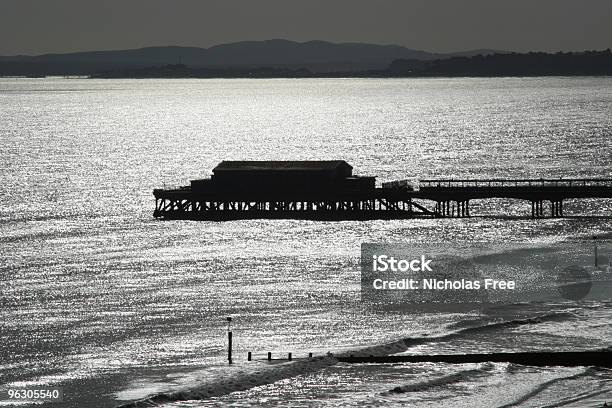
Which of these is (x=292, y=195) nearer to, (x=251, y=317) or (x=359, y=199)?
(x=359, y=199)

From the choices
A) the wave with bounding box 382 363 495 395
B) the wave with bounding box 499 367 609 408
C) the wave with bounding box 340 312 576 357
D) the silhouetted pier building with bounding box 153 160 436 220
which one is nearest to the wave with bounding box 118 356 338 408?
the wave with bounding box 340 312 576 357

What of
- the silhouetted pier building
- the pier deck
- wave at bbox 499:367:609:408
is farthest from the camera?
the silhouetted pier building

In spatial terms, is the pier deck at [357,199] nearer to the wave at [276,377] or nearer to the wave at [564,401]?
the wave at [276,377]

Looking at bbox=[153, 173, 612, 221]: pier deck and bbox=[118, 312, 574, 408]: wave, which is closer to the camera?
bbox=[118, 312, 574, 408]: wave

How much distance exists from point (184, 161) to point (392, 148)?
29255 millimetres

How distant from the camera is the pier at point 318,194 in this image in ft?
337

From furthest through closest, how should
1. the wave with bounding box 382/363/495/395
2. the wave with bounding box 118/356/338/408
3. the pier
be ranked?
the pier, the wave with bounding box 382/363/495/395, the wave with bounding box 118/356/338/408

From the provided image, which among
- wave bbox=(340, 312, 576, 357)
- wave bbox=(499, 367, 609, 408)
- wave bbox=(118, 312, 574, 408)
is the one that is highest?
wave bbox=(340, 312, 576, 357)

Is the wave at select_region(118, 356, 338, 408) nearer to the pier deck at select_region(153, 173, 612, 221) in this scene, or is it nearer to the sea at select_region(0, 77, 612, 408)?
the sea at select_region(0, 77, 612, 408)

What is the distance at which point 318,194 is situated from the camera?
104 metres

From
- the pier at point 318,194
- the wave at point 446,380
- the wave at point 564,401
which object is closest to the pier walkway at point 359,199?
the pier at point 318,194

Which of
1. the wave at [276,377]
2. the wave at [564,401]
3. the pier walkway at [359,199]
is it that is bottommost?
the wave at [564,401]

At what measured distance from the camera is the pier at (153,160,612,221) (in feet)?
Answer: 337

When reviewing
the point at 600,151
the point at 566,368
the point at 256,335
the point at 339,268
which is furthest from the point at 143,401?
the point at 600,151
